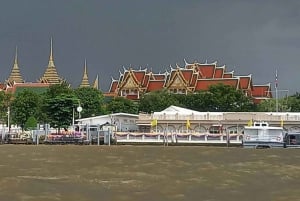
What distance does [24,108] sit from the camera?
63.3m

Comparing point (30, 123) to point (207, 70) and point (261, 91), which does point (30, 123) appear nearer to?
point (207, 70)

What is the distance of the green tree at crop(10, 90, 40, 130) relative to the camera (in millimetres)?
63156

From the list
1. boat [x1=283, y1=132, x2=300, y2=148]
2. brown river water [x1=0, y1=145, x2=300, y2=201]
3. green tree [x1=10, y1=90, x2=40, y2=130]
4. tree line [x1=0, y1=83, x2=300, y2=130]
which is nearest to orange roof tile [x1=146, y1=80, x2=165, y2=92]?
tree line [x1=0, y1=83, x2=300, y2=130]

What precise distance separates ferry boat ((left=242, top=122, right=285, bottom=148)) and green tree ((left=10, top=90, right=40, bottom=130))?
Answer: 1113 inches

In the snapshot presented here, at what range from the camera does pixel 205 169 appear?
73.3 feet

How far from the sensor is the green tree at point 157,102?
73938 mm

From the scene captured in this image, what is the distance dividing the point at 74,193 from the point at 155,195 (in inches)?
81.7

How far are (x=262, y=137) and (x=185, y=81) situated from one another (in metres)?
43.9

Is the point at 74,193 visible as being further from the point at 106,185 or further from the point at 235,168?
the point at 235,168

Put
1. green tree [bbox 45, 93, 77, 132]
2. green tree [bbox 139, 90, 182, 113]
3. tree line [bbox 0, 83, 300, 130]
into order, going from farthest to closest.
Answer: green tree [bbox 139, 90, 182, 113], tree line [bbox 0, 83, 300, 130], green tree [bbox 45, 93, 77, 132]

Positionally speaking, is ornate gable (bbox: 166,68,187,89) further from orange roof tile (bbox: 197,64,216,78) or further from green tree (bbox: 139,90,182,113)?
green tree (bbox: 139,90,182,113)

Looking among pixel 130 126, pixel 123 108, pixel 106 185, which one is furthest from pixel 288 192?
pixel 123 108

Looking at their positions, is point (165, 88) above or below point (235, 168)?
above

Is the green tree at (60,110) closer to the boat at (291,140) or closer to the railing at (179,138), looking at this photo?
the railing at (179,138)
